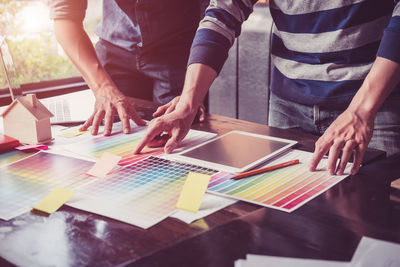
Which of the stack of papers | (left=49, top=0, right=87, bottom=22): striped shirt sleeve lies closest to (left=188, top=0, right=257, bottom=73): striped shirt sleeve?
(left=49, top=0, right=87, bottom=22): striped shirt sleeve

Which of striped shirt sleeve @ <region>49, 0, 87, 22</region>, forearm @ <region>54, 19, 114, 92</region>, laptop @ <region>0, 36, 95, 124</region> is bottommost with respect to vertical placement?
laptop @ <region>0, 36, 95, 124</region>

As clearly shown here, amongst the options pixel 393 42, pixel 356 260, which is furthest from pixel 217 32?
pixel 356 260

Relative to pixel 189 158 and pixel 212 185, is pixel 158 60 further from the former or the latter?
pixel 212 185

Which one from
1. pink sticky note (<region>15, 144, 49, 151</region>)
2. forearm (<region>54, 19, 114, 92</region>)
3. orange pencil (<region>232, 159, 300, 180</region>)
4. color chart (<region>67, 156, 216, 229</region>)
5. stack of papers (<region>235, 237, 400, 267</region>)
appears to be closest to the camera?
stack of papers (<region>235, 237, 400, 267</region>)

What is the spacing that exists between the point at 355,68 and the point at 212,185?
655mm

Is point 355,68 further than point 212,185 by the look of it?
Yes

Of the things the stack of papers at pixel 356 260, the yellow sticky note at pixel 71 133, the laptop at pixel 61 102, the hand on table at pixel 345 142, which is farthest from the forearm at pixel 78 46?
the stack of papers at pixel 356 260

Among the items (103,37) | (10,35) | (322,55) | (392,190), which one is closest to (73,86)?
(10,35)

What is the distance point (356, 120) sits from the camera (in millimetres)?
1063

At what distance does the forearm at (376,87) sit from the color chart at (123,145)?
0.43 m

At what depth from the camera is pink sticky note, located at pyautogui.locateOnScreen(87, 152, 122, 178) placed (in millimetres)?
1025

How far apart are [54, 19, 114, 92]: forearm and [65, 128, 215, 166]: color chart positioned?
426 millimetres

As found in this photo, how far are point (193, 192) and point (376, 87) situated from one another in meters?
0.56

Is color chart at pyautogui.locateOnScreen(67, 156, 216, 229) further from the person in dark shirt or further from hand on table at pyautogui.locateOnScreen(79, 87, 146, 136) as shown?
the person in dark shirt
